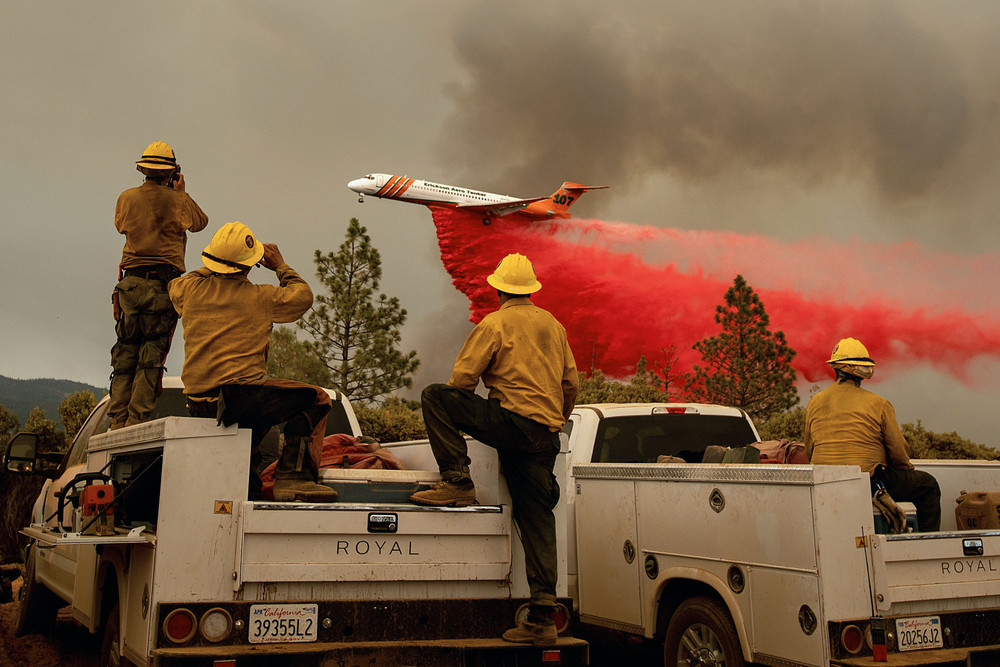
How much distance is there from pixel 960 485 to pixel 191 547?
239 inches

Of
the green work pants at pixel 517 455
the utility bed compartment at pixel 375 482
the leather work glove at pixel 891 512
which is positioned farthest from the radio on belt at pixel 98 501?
the leather work glove at pixel 891 512

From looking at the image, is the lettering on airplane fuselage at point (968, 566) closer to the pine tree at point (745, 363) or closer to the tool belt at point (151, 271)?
the tool belt at point (151, 271)

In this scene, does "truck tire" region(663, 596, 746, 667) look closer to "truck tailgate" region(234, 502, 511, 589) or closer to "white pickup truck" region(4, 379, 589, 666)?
"white pickup truck" region(4, 379, 589, 666)

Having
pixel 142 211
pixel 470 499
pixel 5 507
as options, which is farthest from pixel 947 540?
pixel 5 507

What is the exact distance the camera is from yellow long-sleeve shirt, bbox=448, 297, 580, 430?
5469 mm

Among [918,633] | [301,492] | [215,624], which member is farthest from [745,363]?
[215,624]

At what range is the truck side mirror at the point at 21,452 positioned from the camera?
6.97 metres

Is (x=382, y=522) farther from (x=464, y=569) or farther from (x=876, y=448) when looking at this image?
(x=876, y=448)

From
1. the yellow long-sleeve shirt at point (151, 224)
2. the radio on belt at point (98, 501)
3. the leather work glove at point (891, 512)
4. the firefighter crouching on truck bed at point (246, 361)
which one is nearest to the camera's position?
the radio on belt at point (98, 501)

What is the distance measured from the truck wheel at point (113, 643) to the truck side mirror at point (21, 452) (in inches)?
73.5

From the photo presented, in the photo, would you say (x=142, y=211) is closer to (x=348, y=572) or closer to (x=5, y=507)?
(x=348, y=572)

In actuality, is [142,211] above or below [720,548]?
above

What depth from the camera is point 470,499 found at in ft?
17.4

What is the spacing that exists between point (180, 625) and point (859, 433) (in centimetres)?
487
